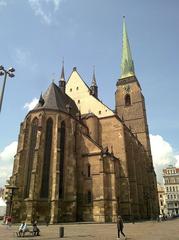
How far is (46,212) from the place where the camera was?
80.1 feet

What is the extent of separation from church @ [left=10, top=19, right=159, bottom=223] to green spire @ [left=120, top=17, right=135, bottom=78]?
58.1ft

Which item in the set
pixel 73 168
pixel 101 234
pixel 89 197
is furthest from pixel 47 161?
pixel 101 234

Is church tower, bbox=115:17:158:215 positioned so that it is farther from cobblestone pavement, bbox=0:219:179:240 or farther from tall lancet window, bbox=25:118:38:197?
cobblestone pavement, bbox=0:219:179:240

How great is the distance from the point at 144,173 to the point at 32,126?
24827 millimetres

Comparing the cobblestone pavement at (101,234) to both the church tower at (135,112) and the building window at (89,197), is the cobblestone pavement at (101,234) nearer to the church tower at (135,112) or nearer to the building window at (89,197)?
the building window at (89,197)

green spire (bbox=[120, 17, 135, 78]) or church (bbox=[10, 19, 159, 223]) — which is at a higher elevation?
green spire (bbox=[120, 17, 135, 78])

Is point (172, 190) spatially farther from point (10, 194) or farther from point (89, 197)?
point (10, 194)

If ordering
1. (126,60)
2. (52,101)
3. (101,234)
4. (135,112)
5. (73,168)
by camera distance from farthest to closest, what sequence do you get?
(126,60)
(135,112)
(52,101)
(73,168)
(101,234)

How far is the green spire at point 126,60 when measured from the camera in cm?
5425

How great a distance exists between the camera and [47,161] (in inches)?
1065

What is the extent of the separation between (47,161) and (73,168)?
3437 millimetres

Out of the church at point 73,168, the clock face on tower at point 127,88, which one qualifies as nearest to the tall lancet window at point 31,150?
the church at point 73,168

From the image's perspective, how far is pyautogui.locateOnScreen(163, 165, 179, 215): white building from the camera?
251ft

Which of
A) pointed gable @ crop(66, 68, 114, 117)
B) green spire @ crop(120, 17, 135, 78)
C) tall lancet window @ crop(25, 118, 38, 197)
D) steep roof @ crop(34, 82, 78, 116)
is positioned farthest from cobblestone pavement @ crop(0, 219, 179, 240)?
green spire @ crop(120, 17, 135, 78)
